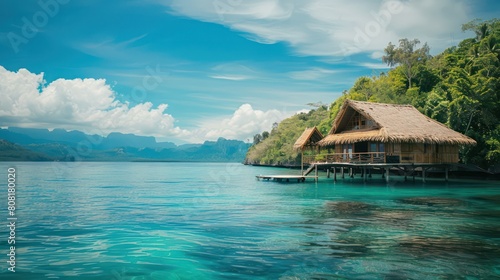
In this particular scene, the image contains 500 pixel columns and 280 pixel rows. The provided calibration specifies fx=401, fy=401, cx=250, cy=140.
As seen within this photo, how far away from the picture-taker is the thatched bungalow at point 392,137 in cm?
3000

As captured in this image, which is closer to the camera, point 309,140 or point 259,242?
point 259,242

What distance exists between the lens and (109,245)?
1069 centimetres

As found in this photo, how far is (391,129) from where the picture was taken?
29672 mm

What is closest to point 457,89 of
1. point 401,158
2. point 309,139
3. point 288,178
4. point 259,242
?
point 401,158

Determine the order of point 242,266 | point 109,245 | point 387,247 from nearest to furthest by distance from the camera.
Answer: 1. point 242,266
2. point 387,247
3. point 109,245

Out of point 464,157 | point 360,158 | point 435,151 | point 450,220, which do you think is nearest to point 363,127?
point 360,158

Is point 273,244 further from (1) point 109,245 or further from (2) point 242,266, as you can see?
(1) point 109,245

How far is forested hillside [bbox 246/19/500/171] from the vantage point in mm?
35406

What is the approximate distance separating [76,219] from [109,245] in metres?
5.47

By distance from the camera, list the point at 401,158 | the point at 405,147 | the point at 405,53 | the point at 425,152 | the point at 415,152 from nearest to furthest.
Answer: the point at 401,158
the point at 405,147
the point at 415,152
the point at 425,152
the point at 405,53

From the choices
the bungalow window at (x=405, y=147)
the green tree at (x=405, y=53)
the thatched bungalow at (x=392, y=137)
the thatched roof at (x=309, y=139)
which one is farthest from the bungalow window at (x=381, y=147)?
the green tree at (x=405, y=53)

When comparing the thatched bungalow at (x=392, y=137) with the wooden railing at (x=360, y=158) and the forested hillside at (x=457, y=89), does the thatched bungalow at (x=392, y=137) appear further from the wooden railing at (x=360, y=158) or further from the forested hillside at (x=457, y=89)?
the forested hillside at (x=457, y=89)

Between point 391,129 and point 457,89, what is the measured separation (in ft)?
36.2

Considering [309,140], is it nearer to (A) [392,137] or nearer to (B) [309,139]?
(B) [309,139]
